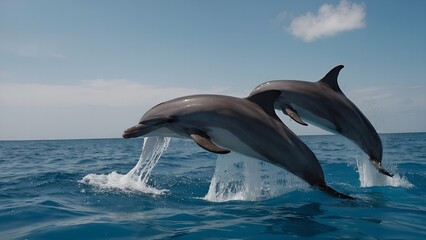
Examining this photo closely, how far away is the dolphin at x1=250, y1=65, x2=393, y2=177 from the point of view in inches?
361

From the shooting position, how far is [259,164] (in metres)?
9.84

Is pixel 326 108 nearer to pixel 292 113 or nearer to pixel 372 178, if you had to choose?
pixel 292 113

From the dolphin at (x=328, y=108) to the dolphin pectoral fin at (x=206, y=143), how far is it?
2235 mm

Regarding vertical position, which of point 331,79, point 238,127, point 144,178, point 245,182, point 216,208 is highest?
point 331,79

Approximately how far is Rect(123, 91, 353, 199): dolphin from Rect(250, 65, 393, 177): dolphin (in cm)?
108

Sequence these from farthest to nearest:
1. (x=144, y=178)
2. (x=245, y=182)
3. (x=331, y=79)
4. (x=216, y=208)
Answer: (x=144, y=178) < (x=245, y=182) < (x=331, y=79) < (x=216, y=208)

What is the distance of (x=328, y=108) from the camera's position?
9.30 m

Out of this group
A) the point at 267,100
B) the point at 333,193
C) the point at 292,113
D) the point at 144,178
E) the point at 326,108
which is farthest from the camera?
the point at 144,178

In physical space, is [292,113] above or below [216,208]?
above

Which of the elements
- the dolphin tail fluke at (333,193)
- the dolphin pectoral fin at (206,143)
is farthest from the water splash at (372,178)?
the dolphin pectoral fin at (206,143)

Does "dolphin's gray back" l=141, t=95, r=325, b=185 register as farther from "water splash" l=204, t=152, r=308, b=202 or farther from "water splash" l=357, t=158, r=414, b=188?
"water splash" l=357, t=158, r=414, b=188

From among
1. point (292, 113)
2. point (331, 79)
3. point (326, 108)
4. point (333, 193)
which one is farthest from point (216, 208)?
point (331, 79)

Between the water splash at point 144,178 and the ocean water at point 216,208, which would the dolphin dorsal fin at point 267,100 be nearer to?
the ocean water at point 216,208

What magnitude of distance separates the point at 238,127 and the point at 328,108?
9.08 ft
